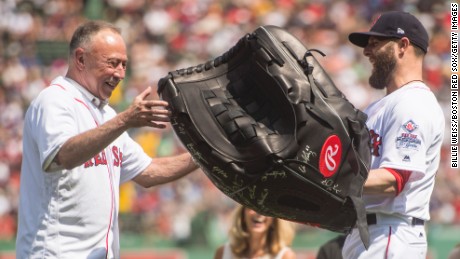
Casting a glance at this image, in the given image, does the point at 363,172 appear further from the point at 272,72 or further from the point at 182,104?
the point at 182,104

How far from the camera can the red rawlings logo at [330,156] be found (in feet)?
13.0

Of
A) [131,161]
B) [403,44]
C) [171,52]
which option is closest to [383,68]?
[403,44]

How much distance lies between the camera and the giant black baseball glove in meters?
3.87

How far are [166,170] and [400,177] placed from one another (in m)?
1.38

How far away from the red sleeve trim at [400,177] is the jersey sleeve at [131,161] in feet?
4.79

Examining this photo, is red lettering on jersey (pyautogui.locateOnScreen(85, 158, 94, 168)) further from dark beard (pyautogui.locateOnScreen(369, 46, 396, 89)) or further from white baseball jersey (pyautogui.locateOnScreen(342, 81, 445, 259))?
dark beard (pyautogui.locateOnScreen(369, 46, 396, 89))

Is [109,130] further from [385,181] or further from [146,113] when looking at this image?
A: [385,181]

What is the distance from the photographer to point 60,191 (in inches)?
171

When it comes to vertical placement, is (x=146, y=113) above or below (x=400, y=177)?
above

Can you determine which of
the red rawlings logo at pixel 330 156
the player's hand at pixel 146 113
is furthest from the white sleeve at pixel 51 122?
the red rawlings logo at pixel 330 156

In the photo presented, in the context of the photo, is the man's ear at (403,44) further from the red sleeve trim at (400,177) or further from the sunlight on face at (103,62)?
the sunlight on face at (103,62)

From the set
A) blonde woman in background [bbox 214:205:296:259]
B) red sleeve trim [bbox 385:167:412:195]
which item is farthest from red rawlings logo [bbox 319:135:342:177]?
blonde woman in background [bbox 214:205:296:259]

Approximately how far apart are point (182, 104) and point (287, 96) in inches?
18.7

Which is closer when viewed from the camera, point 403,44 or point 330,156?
point 330,156
